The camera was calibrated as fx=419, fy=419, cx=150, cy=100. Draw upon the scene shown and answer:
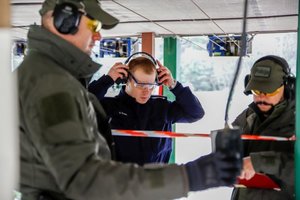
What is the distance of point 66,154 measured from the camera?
1260 millimetres

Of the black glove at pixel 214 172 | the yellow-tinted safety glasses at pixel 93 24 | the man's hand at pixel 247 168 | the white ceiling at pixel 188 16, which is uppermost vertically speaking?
the white ceiling at pixel 188 16

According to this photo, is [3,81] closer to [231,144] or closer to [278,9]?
[231,144]

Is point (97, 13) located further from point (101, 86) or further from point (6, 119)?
point (101, 86)

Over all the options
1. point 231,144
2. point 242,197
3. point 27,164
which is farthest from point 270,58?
point 27,164

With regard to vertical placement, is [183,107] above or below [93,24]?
below

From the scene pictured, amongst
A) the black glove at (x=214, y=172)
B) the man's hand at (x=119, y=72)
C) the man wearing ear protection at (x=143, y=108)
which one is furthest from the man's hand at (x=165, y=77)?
the black glove at (x=214, y=172)

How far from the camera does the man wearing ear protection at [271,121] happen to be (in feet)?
6.53

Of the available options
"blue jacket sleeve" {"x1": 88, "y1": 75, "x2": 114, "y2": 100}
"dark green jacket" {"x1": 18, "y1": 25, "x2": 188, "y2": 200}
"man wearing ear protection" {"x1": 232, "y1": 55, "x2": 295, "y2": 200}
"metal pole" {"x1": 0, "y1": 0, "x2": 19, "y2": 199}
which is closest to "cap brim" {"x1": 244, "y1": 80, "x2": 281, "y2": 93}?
"man wearing ear protection" {"x1": 232, "y1": 55, "x2": 295, "y2": 200}

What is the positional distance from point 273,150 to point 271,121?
16 centimetres

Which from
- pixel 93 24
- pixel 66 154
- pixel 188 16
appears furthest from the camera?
pixel 188 16

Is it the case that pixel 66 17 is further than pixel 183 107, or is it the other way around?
pixel 183 107

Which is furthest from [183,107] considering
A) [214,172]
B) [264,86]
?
[214,172]

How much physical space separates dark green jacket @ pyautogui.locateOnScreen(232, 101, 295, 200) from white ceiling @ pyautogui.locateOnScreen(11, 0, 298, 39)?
1.25 meters

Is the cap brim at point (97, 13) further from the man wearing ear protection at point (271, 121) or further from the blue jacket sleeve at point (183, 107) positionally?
the blue jacket sleeve at point (183, 107)
